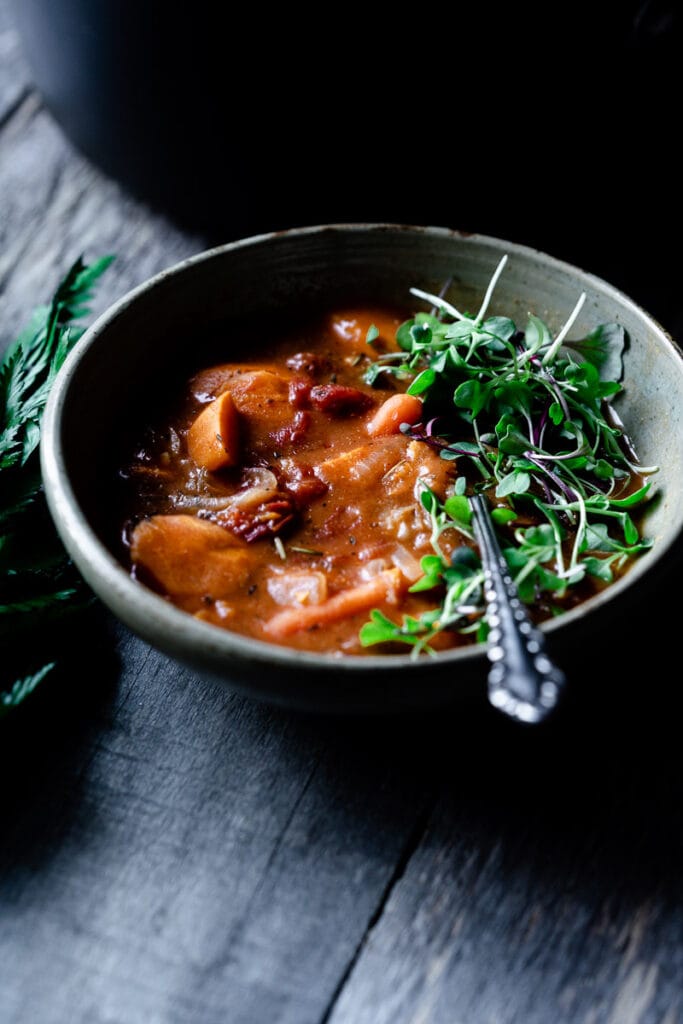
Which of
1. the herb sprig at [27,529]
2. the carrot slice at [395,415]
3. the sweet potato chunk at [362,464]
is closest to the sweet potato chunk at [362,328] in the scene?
the carrot slice at [395,415]

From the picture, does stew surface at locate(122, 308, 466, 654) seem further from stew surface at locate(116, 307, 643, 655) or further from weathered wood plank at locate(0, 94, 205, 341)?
weathered wood plank at locate(0, 94, 205, 341)

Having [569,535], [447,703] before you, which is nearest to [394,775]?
[447,703]

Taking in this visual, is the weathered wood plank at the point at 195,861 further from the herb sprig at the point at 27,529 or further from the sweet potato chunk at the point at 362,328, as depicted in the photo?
the sweet potato chunk at the point at 362,328

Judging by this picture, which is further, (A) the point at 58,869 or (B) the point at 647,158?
(B) the point at 647,158

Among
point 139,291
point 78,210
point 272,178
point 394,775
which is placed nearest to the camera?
point 394,775

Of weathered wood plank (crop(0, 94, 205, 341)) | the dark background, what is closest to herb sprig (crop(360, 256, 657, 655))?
the dark background

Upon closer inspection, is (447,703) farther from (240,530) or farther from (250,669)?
(240,530)
